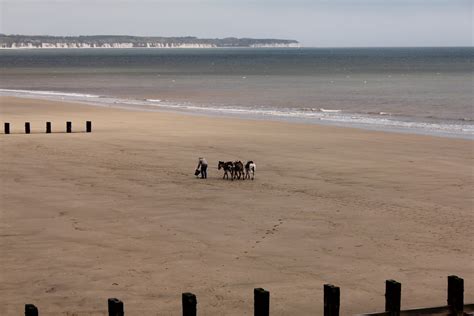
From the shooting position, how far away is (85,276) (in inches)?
543

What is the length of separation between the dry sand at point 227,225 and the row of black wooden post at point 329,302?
1.78 m

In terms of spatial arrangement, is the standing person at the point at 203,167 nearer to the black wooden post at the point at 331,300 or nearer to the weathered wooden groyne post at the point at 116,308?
the black wooden post at the point at 331,300

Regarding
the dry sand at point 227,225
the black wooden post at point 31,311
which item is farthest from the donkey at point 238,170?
the black wooden post at point 31,311

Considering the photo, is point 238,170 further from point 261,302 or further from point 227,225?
point 261,302

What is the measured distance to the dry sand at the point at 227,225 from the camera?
13148mm

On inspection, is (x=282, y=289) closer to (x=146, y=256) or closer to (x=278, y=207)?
(x=146, y=256)

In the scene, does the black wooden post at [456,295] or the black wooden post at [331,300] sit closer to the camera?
the black wooden post at [331,300]

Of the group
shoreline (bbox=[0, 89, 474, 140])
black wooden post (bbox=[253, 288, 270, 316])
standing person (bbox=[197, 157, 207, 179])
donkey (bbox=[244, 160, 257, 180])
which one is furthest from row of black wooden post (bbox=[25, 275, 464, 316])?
shoreline (bbox=[0, 89, 474, 140])

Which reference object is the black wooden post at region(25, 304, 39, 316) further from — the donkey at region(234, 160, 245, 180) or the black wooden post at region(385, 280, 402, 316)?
the donkey at region(234, 160, 245, 180)

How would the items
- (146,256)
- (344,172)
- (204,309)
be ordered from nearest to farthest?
(204,309)
(146,256)
(344,172)

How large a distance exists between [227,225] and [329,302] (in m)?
7.20

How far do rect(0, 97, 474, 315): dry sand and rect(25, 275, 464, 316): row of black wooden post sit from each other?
1.78m

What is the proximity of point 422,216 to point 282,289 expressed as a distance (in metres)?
6.36

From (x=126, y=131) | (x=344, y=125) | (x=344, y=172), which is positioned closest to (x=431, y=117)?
(x=344, y=125)
